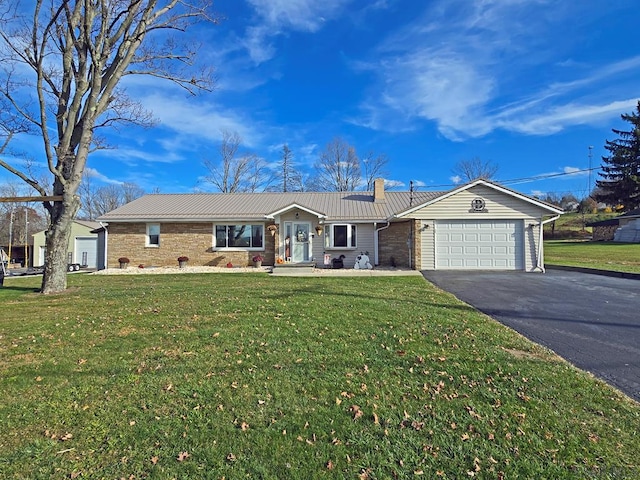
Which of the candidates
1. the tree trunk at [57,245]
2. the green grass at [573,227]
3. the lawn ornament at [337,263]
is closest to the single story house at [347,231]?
the lawn ornament at [337,263]

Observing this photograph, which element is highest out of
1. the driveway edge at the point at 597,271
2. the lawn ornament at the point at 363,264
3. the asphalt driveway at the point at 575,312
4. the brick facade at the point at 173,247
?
the brick facade at the point at 173,247

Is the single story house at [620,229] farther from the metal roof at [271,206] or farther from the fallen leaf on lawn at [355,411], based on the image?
the fallen leaf on lawn at [355,411]

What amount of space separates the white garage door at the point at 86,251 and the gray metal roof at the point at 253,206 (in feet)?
29.9

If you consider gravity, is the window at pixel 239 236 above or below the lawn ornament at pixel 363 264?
above

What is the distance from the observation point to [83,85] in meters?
10.8

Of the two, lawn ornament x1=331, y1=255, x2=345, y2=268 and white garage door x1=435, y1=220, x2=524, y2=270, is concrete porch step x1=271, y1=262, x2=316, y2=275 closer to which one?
lawn ornament x1=331, y1=255, x2=345, y2=268

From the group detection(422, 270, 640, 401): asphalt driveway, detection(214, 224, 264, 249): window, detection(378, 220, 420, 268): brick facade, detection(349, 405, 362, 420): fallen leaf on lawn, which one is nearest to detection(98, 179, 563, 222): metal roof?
detection(214, 224, 264, 249): window

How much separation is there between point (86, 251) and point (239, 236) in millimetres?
16557

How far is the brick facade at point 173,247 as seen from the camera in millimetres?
18375

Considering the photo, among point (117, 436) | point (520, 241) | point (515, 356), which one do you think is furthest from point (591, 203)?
point (117, 436)

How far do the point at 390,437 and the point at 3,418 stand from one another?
331 cm

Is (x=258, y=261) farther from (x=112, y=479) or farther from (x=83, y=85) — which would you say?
(x=112, y=479)

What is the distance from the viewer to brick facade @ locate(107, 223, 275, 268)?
18.4m

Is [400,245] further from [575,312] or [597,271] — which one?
[575,312]
